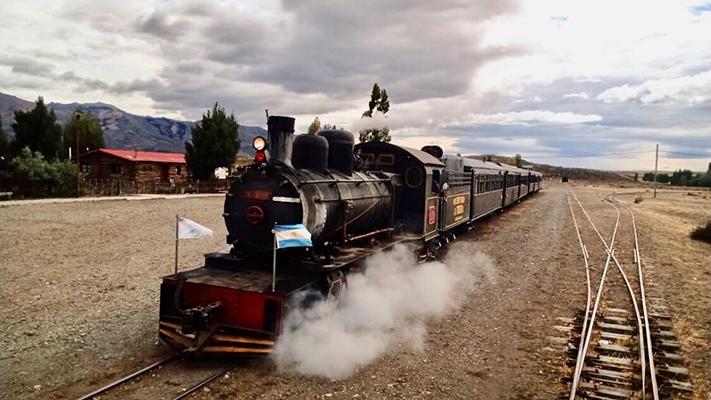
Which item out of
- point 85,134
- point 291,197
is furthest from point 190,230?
point 85,134

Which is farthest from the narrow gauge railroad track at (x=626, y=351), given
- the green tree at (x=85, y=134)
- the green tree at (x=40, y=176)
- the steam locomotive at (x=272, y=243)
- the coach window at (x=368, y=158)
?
the green tree at (x=85, y=134)

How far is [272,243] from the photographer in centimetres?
762

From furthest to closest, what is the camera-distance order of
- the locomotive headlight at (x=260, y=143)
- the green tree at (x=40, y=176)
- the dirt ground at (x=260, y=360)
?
the green tree at (x=40, y=176), the locomotive headlight at (x=260, y=143), the dirt ground at (x=260, y=360)

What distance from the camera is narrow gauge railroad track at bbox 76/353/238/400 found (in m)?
5.61

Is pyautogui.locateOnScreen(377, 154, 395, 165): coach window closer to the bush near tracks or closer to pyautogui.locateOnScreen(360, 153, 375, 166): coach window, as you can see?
pyautogui.locateOnScreen(360, 153, 375, 166): coach window

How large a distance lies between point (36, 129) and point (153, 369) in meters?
39.7

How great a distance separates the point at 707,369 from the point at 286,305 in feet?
20.3

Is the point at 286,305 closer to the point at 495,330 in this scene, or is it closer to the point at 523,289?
the point at 495,330

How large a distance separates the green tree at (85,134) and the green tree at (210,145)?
14630mm

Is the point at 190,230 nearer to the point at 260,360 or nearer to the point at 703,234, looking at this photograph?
the point at 260,360

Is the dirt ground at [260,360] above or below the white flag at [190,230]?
below

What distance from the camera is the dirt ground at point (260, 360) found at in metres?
6.10

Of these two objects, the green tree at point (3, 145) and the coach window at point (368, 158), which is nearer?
the coach window at point (368, 158)

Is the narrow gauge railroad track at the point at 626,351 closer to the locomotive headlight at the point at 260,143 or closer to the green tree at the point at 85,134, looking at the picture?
the locomotive headlight at the point at 260,143
